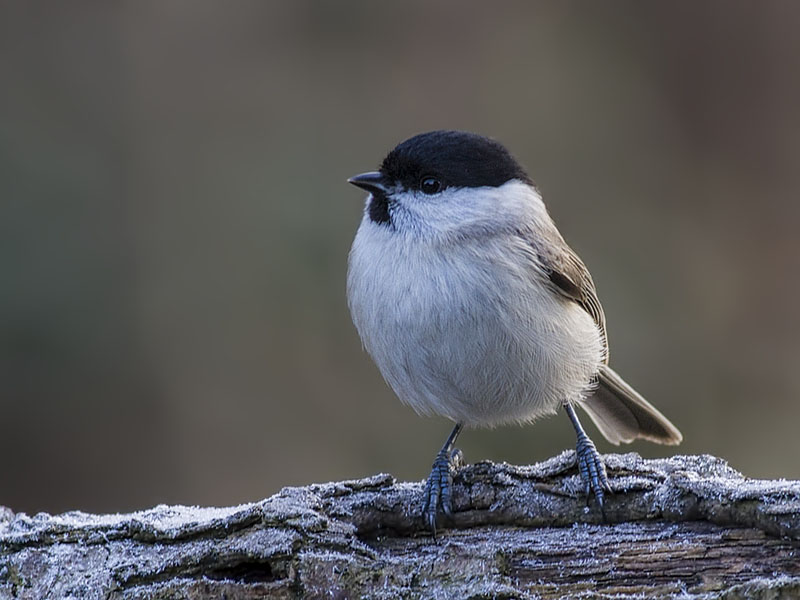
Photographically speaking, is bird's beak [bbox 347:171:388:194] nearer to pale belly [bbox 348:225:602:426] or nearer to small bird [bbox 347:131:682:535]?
small bird [bbox 347:131:682:535]

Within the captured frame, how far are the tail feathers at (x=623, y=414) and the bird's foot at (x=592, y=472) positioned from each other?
749mm

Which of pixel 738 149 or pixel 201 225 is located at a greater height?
pixel 738 149

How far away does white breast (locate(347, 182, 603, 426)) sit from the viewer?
277 centimetres

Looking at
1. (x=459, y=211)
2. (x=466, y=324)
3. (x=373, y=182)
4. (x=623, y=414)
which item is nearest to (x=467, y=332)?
(x=466, y=324)

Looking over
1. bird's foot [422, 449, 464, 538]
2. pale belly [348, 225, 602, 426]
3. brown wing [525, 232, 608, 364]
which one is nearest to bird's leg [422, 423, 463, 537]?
bird's foot [422, 449, 464, 538]

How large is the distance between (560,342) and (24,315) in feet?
10.5

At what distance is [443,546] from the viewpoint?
2.50 meters

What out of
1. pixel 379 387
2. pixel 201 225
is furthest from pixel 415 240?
pixel 201 225

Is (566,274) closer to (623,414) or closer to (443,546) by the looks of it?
(623,414)

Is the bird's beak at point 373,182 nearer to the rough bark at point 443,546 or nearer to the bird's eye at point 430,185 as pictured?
the bird's eye at point 430,185

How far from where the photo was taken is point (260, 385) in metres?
4.97

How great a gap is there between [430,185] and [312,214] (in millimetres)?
2201

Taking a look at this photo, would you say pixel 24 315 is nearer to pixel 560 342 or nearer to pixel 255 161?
pixel 255 161

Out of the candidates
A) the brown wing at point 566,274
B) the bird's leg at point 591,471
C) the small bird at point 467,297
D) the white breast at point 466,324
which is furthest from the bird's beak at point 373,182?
the bird's leg at point 591,471
